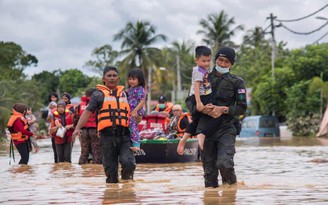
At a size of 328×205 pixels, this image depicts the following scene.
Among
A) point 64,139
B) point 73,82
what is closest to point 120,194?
point 64,139

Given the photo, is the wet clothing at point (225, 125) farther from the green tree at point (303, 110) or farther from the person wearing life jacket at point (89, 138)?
the green tree at point (303, 110)

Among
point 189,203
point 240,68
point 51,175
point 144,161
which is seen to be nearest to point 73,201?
point 189,203

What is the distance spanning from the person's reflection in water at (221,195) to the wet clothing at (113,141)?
1.71 metres

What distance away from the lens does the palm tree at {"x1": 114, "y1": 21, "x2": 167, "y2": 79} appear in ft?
239

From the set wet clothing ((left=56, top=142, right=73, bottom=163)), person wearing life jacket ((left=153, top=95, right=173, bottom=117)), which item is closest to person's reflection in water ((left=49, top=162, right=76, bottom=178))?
wet clothing ((left=56, top=142, right=73, bottom=163))

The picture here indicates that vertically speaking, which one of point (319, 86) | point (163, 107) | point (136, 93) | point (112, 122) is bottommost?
point (112, 122)

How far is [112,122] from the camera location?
10.3 m

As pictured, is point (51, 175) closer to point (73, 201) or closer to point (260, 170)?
point (260, 170)

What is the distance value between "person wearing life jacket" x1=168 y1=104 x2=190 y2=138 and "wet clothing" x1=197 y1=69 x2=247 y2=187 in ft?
27.2

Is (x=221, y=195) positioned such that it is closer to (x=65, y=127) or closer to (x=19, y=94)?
(x=65, y=127)

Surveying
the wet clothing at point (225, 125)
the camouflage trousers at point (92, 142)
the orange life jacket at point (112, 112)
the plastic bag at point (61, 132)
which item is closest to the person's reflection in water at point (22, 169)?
the plastic bag at point (61, 132)

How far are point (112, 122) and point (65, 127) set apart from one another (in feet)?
22.6

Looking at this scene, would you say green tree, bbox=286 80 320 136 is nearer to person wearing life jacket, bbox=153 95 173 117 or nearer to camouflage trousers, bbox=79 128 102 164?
person wearing life jacket, bbox=153 95 173 117

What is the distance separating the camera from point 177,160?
1750 cm
